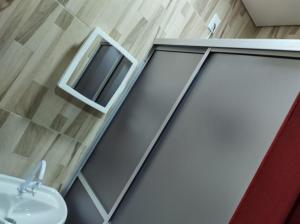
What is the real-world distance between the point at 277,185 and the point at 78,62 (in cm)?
116

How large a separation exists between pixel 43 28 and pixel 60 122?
0.51 m

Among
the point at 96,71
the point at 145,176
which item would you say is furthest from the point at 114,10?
the point at 145,176

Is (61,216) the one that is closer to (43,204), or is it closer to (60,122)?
(43,204)

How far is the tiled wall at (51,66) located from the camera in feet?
4.58

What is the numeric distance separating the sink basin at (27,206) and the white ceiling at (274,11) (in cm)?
204

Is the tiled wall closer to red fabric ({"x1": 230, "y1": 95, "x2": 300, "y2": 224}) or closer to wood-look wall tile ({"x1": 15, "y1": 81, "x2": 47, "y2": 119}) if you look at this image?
wood-look wall tile ({"x1": 15, "y1": 81, "x2": 47, "y2": 119})

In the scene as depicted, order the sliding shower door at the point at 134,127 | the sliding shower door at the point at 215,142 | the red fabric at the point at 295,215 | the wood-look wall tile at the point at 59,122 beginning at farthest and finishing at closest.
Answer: the wood-look wall tile at the point at 59,122, the sliding shower door at the point at 134,127, the sliding shower door at the point at 215,142, the red fabric at the point at 295,215

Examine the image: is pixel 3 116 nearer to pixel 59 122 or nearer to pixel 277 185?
pixel 59 122

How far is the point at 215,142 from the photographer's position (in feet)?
3.74

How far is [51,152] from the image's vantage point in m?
1.64

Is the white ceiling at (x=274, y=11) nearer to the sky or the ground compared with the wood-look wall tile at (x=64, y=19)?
nearer to the sky

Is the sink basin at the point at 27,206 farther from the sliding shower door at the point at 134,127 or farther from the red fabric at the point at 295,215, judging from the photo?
the red fabric at the point at 295,215

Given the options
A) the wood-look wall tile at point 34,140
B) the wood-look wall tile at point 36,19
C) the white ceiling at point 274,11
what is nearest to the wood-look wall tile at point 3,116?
the wood-look wall tile at point 34,140

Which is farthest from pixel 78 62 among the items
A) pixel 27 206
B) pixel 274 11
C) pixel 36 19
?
pixel 274 11
